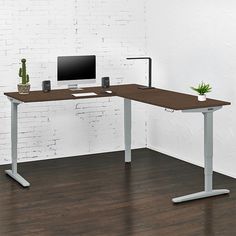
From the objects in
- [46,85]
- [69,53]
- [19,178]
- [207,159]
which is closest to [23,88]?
[46,85]

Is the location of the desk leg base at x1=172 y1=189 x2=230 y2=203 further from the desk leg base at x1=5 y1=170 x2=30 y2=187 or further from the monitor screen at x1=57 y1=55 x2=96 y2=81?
the monitor screen at x1=57 y1=55 x2=96 y2=81

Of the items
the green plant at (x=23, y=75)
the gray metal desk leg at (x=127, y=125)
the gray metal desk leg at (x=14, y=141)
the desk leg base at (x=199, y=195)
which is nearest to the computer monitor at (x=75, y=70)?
the green plant at (x=23, y=75)

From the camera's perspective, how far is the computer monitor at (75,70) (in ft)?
22.8

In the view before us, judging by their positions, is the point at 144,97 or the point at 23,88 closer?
the point at 144,97

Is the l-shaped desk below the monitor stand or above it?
below

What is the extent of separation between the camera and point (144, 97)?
636cm

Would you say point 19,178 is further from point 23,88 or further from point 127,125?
point 127,125

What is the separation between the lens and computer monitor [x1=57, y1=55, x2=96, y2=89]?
22.8ft

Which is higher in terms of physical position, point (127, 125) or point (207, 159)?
point (127, 125)

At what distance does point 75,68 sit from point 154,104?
1.53 meters

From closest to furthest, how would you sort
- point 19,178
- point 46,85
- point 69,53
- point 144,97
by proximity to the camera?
1. point 144,97
2. point 19,178
3. point 46,85
4. point 69,53

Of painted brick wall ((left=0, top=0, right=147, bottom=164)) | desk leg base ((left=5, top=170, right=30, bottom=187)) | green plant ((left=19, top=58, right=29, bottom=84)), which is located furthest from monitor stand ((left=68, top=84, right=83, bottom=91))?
desk leg base ((left=5, top=170, right=30, bottom=187))

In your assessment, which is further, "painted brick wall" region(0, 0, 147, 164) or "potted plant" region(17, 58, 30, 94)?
"painted brick wall" region(0, 0, 147, 164)

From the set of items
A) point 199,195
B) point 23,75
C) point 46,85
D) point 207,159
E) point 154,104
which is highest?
point 23,75
